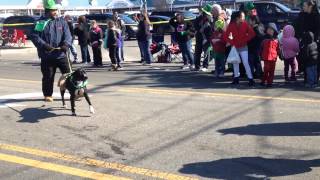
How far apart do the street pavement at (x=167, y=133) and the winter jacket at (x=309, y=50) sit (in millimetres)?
617

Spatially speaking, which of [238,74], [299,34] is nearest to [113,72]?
[238,74]

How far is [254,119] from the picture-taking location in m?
7.85

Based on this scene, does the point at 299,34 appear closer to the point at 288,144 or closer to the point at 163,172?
the point at 288,144

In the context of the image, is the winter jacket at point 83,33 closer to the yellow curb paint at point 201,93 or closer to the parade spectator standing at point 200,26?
the parade spectator standing at point 200,26

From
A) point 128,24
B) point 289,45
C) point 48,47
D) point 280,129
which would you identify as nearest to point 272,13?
point 128,24

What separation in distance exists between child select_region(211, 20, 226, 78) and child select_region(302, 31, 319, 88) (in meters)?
2.10

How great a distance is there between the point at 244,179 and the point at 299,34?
6664mm

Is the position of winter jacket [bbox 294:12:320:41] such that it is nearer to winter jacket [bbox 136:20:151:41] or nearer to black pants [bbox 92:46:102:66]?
winter jacket [bbox 136:20:151:41]

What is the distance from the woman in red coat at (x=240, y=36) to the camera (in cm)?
1108

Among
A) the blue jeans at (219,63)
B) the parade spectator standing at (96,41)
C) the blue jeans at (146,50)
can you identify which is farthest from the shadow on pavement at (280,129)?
the parade spectator standing at (96,41)

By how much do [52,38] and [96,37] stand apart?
8.43 meters

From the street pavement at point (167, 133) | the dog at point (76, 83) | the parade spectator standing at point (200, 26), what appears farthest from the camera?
the parade spectator standing at point (200, 26)

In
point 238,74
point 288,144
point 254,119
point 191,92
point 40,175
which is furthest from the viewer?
point 238,74

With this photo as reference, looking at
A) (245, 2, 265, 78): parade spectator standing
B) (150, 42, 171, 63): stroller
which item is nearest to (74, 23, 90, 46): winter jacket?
(150, 42, 171, 63): stroller
